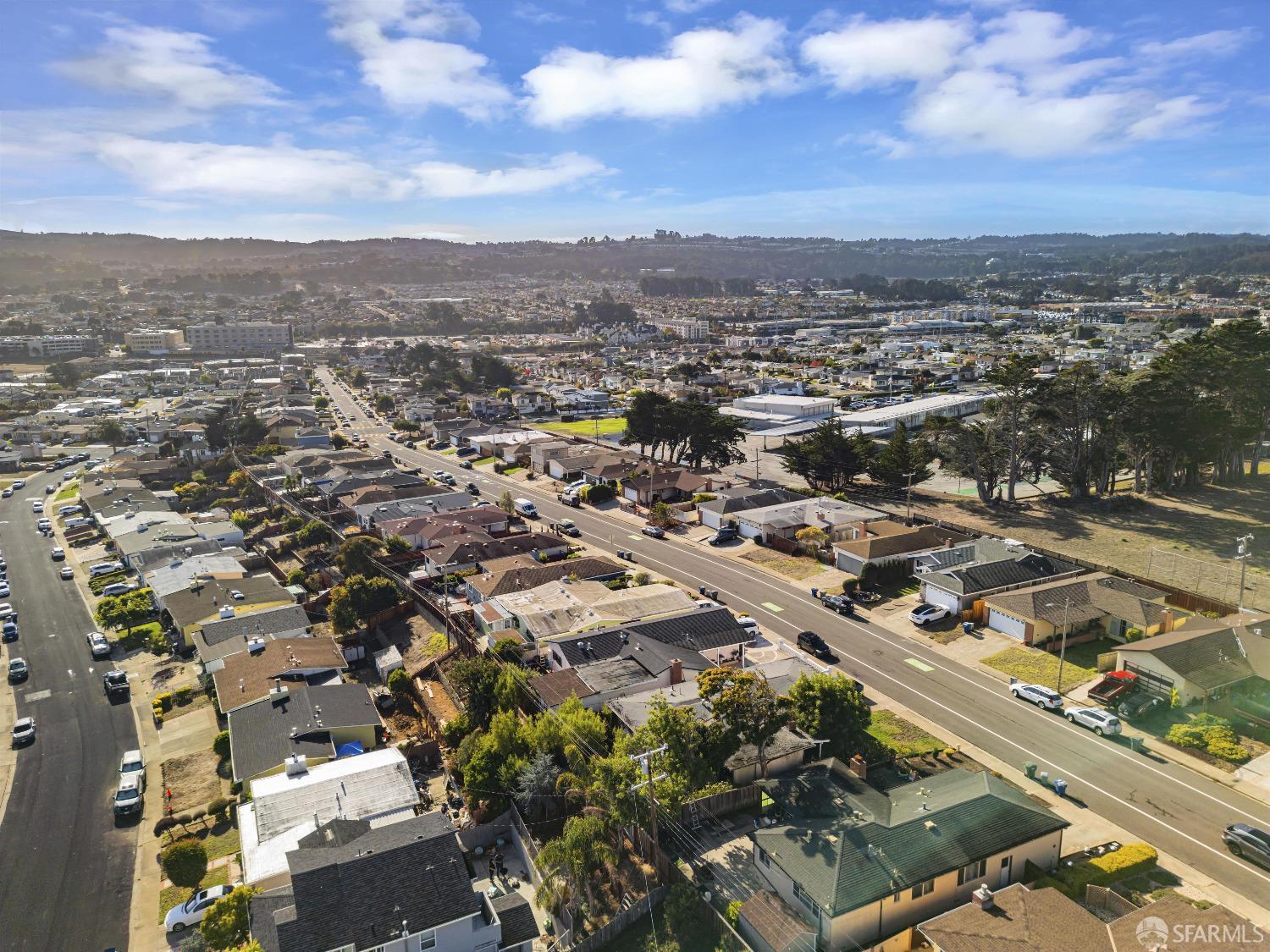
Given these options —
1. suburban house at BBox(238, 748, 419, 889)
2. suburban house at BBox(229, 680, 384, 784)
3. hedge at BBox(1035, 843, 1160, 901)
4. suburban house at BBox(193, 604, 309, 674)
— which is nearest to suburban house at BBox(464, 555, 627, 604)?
suburban house at BBox(193, 604, 309, 674)

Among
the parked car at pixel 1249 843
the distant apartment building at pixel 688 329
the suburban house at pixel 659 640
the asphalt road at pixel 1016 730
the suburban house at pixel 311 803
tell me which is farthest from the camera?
the distant apartment building at pixel 688 329

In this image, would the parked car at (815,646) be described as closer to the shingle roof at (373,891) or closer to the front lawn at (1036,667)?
the front lawn at (1036,667)

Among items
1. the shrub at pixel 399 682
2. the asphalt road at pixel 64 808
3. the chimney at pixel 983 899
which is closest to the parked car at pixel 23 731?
the asphalt road at pixel 64 808

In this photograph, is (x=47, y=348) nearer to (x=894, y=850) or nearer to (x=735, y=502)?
(x=735, y=502)

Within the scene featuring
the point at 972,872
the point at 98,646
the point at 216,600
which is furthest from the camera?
the point at 216,600

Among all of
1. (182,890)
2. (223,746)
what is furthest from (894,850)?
(223,746)
